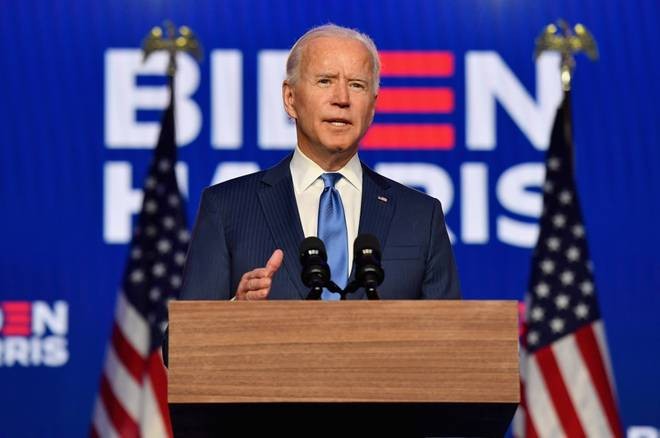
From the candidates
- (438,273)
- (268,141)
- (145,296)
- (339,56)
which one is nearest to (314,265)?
(438,273)

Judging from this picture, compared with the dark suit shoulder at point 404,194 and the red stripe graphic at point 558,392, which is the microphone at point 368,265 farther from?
the red stripe graphic at point 558,392

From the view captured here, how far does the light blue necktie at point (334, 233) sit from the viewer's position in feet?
9.04

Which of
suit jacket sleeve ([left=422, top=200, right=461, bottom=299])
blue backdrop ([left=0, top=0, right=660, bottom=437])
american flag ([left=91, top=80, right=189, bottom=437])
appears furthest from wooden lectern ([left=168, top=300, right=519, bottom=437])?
blue backdrop ([left=0, top=0, right=660, bottom=437])

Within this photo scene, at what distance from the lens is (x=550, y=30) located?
22.6 ft

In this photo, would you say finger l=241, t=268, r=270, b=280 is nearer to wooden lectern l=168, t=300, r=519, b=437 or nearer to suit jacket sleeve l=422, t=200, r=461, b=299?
wooden lectern l=168, t=300, r=519, b=437

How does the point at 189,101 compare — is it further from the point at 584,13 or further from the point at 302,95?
the point at 302,95

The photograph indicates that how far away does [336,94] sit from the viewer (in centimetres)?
285

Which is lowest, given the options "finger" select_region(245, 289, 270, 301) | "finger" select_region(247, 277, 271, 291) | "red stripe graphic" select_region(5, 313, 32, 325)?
"red stripe graphic" select_region(5, 313, 32, 325)

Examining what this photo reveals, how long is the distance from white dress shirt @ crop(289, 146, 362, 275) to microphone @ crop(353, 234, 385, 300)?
0.38 m

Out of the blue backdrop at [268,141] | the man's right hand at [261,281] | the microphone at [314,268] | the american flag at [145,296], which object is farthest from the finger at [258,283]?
the blue backdrop at [268,141]

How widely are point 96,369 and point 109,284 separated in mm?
450

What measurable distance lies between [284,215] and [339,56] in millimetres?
358

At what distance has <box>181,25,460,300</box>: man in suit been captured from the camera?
9.12 ft

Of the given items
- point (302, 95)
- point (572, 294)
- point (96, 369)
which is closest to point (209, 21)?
point (96, 369)
